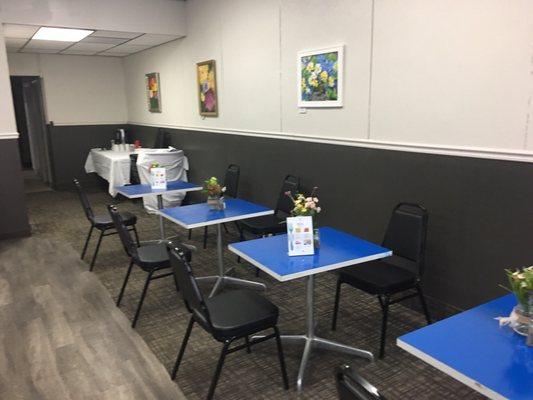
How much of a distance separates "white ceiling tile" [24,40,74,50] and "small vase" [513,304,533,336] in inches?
275

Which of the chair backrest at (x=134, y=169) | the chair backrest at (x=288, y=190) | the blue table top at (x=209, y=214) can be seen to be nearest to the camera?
the blue table top at (x=209, y=214)

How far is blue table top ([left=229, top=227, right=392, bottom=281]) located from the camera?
2.21m

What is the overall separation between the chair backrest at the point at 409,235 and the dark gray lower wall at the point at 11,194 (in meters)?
4.49

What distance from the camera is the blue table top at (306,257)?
2.21m

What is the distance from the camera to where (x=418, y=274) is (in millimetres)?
2676

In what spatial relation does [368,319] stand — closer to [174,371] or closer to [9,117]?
[174,371]

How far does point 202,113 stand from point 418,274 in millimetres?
4075

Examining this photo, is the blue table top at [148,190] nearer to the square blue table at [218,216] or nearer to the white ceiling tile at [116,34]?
the square blue table at [218,216]

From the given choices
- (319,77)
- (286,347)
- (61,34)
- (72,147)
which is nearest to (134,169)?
(61,34)

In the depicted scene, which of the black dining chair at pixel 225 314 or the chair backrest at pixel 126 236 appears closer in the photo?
the black dining chair at pixel 225 314

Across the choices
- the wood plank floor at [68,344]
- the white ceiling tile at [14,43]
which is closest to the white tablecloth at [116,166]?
the white ceiling tile at [14,43]

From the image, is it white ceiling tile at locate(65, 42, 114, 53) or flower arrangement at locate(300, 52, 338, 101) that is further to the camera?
white ceiling tile at locate(65, 42, 114, 53)

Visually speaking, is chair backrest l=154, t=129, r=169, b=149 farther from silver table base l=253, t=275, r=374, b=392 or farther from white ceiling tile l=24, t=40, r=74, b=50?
silver table base l=253, t=275, r=374, b=392

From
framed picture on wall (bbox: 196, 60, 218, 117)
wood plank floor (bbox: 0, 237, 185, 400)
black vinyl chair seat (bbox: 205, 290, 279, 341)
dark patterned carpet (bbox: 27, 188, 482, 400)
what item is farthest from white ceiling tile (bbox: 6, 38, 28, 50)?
black vinyl chair seat (bbox: 205, 290, 279, 341)
